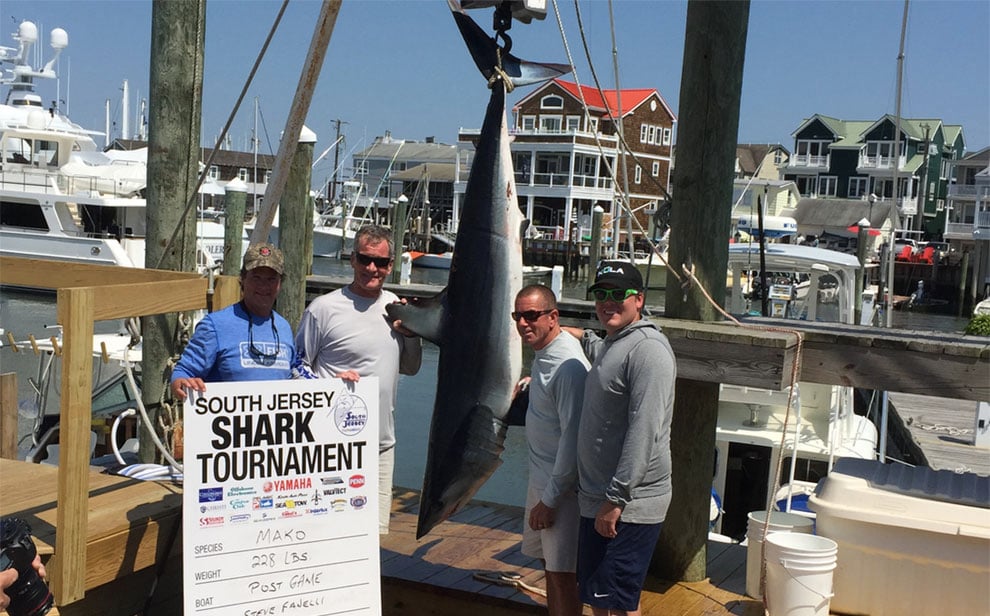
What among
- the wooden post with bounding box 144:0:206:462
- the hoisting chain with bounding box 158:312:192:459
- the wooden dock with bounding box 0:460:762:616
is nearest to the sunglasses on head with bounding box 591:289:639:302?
the wooden dock with bounding box 0:460:762:616

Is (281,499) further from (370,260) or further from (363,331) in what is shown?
(370,260)

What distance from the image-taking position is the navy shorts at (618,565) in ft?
8.98

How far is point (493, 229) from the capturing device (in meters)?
3.15

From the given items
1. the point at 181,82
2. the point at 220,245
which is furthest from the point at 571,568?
the point at 220,245

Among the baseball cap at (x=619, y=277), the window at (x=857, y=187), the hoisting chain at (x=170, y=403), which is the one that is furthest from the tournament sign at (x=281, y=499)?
the window at (x=857, y=187)

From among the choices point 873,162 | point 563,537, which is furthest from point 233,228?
point 873,162

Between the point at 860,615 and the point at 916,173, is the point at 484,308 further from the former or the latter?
the point at 916,173

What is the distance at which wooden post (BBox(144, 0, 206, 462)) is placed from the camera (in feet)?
14.7

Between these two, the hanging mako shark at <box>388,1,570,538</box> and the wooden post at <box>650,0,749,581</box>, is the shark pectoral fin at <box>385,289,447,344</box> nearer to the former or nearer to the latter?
the hanging mako shark at <box>388,1,570,538</box>

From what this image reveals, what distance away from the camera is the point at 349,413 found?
124 inches

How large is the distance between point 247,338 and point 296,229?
3.13 metres

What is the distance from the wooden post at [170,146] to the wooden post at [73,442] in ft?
5.39

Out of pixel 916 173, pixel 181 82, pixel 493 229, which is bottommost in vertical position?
pixel 493 229

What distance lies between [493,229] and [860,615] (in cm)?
181
